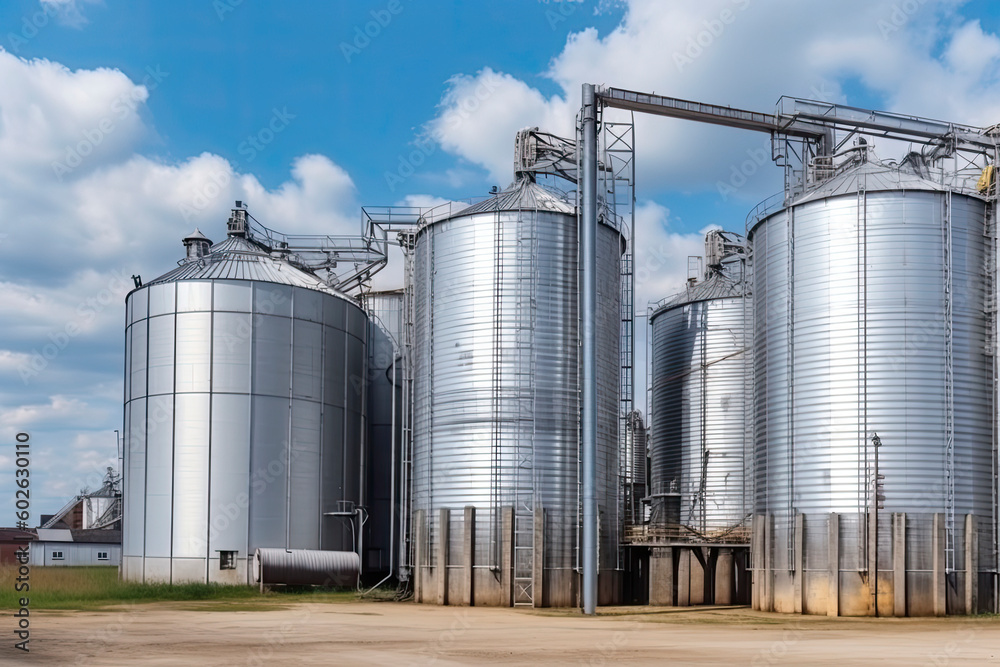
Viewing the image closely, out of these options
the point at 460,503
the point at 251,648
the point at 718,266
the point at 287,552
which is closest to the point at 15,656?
the point at 251,648

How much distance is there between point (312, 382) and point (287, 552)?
9.04m

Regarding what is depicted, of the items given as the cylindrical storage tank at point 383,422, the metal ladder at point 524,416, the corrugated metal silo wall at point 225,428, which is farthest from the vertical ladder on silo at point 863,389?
the cylindrical storage tank at point 383,422

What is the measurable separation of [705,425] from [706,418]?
37cm

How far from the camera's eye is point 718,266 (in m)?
64.2

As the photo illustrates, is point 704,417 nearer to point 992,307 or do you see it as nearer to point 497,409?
point 497,409

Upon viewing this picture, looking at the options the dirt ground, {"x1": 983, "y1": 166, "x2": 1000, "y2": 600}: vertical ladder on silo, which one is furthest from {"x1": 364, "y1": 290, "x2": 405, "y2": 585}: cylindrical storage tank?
{"x1": 983, "y1": 166, "x2": 1000, "y2": 600}: vertical ladder on silo

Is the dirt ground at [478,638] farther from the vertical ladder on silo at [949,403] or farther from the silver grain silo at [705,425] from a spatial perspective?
the silver grain silo at [705,425]

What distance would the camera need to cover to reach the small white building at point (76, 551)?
319 ft

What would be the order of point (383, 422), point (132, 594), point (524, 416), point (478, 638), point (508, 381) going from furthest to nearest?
point (383, 422), point (132, 594), point (508, 381), point (524, 416), point (478, 638)

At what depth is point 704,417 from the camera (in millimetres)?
58438

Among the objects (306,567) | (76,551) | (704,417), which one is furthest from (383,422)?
(76,551)

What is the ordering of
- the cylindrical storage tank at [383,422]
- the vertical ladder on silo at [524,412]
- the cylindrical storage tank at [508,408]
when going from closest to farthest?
1. the vertical ladder on silo at [524,412]
2. the cylindrical storage tank at [508,408]
3. the cylindrical storage tank at [383,422]

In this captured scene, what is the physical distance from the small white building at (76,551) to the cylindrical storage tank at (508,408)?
2265 inches

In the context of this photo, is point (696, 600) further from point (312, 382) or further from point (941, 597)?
point (312, 382)
